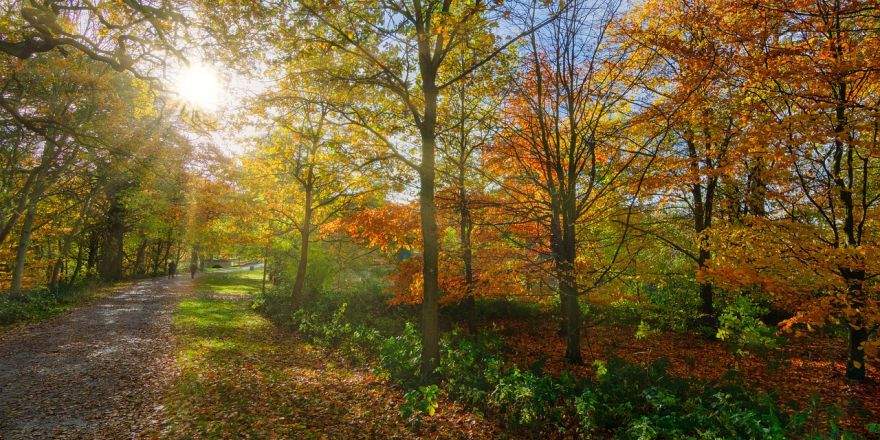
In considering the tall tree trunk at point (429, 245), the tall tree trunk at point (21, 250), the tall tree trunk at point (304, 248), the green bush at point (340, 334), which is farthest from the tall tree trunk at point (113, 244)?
the tall tree trunk at point (429, 245)

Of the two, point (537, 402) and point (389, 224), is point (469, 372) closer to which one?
point (537, 402)

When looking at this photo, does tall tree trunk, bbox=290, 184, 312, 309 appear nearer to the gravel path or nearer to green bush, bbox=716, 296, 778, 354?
the gravel path

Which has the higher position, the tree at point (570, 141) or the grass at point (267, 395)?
the tree at point (570, 141)

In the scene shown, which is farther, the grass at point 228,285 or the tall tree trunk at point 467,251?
the grass at point 228,285

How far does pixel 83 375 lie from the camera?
330 inches

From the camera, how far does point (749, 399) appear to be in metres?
5.37

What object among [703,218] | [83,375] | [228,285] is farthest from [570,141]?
[228,285]

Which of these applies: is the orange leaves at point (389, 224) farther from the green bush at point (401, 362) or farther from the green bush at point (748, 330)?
the green bush at point (748, 330)

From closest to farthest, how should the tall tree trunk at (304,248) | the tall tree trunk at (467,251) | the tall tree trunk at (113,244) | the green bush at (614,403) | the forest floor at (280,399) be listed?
the green bush at (614,403), the forest floor at (280,399), the tall tree trunk at (467,251), the tall tree trunk at (304,248), the tall tree trunk at (113,244)

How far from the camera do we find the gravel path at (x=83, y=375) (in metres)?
6.16

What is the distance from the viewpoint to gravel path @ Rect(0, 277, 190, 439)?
20.2ft

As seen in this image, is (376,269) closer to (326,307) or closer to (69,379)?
(326,307)

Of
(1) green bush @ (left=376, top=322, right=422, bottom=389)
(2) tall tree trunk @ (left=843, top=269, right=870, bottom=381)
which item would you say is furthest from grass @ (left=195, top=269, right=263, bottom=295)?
(2) tall tree trunk @ (left=843, top=269, right=870, bottom=381)

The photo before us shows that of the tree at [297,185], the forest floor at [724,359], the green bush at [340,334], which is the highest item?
the tree at [297,185]
